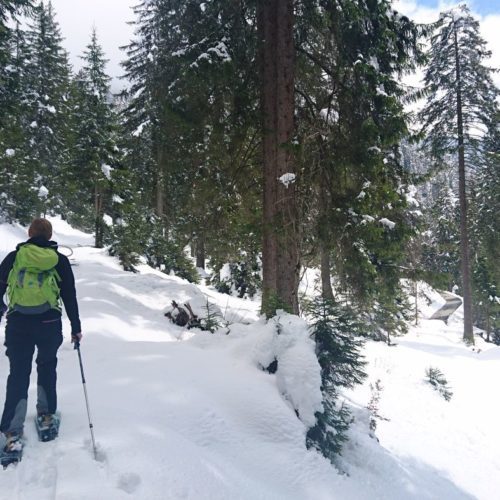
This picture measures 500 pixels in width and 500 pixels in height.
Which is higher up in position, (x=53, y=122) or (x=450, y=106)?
(x=53, y=122)

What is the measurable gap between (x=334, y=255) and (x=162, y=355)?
13.1 ft

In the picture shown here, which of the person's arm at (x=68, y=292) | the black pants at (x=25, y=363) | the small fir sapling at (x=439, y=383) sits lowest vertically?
the small fir sapling at (x=439, y=383)

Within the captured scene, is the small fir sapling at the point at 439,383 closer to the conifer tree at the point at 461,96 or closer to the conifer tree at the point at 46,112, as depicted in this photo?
the conifer tree at the point at 461,96

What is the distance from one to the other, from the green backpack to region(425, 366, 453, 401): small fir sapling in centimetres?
1034

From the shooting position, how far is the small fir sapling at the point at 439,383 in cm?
1073

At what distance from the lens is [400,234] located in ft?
26.9

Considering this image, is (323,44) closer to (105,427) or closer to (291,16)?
(291,16)

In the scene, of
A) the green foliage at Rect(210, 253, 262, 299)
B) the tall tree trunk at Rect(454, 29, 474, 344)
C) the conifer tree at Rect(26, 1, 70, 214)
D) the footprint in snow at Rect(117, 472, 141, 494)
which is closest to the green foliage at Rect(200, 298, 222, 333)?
the footprint in snow at Rect(117, 472, 141, 494)

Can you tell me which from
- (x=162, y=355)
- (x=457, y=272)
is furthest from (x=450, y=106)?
(x=457, y=272)

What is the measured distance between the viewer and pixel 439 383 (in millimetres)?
11156

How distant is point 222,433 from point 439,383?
29.3ft

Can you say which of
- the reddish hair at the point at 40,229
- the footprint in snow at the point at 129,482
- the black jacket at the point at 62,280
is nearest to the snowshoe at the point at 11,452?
the footprint in snow at the point at 129,482

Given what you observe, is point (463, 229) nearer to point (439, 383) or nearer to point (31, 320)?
point (439, 383)

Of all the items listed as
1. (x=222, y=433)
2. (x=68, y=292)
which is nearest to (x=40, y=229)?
(x=68, y=292)
